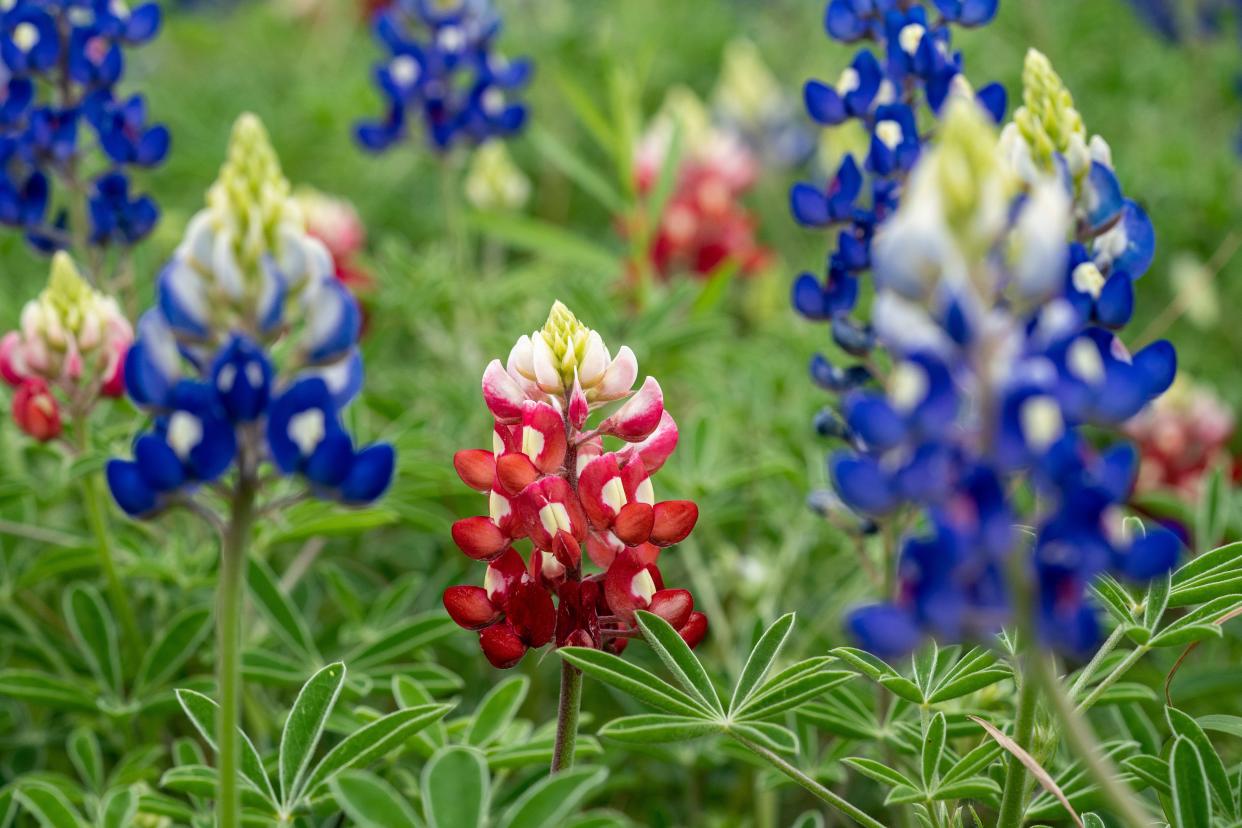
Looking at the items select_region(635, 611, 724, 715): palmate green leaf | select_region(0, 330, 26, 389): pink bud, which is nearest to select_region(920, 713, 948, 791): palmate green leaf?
select_region(635, 611, 724, 715): palmate green leaf

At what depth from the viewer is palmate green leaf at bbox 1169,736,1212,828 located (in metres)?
1.44

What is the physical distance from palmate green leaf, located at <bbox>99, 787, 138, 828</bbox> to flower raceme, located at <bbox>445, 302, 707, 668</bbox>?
458mm

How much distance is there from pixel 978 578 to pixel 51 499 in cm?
202

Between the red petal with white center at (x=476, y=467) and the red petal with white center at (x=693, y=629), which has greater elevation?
the red petal with white center at (x=476, y=467)

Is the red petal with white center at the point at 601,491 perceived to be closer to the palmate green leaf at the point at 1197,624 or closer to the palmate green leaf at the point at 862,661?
the palmate green leaf at the point at 862,661

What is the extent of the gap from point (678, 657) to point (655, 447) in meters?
0.26

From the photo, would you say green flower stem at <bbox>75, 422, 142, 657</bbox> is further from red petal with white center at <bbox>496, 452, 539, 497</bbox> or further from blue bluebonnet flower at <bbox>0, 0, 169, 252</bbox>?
red petal with white center at <bbox>496, 452, 539, 497</bbox>

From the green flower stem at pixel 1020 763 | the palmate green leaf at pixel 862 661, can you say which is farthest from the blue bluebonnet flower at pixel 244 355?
the green flower stem at pixel 1020 763

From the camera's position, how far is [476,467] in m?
1.56

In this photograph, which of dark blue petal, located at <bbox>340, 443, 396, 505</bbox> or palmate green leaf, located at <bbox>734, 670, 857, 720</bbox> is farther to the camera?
palmate green leaf, located at <bbox>734, 670, 857, 720</bbox>

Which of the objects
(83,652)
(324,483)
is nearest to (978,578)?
(324,483)

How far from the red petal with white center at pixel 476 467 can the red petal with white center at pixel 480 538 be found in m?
0.05

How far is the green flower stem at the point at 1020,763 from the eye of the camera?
135cm

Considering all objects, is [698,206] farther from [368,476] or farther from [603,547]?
[368,476]
